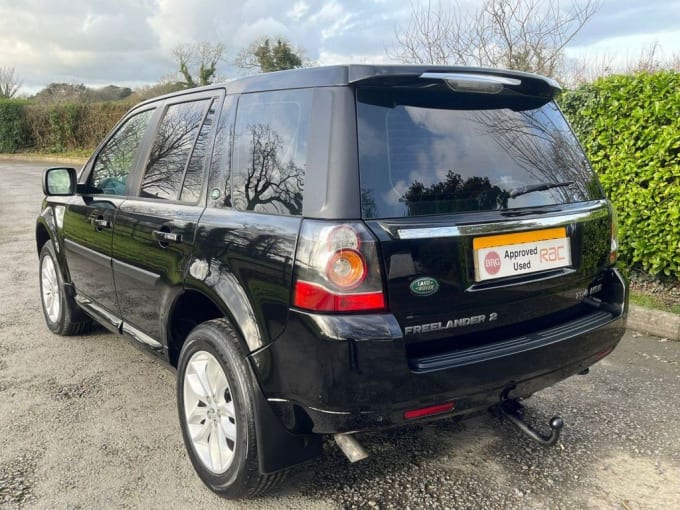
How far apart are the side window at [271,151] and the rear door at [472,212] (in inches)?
10.4

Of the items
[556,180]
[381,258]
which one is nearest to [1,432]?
[381,258]

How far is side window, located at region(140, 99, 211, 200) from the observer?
2.82 meters

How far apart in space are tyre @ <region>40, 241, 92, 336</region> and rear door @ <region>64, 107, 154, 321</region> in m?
0.31

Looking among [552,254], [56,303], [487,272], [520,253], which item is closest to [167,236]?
[487,272]

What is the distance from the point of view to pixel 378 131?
2.03 metres

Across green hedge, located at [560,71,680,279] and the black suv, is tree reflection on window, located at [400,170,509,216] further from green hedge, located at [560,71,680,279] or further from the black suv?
green hedge, located at [560,71,680,279]

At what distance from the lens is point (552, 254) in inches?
90.0

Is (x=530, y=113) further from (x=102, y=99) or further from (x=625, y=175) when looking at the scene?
(x=102, y=99)

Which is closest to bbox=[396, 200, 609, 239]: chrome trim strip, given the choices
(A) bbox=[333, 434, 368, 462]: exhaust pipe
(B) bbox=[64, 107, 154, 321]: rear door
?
(A) bbox=[333, 434, 368, 462]: exhaust pipe

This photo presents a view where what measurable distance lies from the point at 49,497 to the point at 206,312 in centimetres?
104

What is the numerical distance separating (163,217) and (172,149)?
0.42 metres

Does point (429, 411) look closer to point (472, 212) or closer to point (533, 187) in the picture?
point (472, 212)

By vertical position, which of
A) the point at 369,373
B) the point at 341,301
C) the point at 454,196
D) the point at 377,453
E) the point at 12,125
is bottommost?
the point at 377,453

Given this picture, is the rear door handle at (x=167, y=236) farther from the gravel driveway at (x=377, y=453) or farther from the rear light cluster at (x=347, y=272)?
the rear light cluster at (x=347, y=272)
